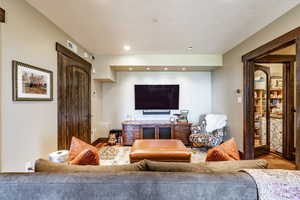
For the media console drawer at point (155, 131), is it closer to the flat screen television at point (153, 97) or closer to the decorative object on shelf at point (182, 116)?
the decorative object on shelf at point (182, 116)

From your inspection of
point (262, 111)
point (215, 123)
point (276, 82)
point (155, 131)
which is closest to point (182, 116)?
point (155, 131)

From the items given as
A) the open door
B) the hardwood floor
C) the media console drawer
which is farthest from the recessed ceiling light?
the hardwood floor

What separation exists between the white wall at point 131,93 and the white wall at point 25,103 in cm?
268

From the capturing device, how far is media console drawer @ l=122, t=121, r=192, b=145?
16.1 ft

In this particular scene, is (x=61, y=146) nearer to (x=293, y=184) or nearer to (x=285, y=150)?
(x=293, y=184)

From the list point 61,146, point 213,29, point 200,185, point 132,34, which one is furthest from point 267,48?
point 61,146

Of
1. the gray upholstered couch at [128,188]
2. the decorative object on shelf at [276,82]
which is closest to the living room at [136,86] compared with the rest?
the gray upholstered couch at [128,188]

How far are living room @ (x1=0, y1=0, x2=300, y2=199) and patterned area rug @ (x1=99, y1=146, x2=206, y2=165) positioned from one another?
0.08 ft

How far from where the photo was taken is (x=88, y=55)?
4.33 metres

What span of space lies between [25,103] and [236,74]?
4.05 m

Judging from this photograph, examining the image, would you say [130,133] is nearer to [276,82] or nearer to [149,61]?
[149,61]

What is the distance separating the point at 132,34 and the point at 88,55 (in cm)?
161

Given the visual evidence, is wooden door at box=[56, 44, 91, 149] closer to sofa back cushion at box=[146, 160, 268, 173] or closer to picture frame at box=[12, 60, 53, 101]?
picture frame at box=[12, 60, 53, 101]

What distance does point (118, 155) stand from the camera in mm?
4062
